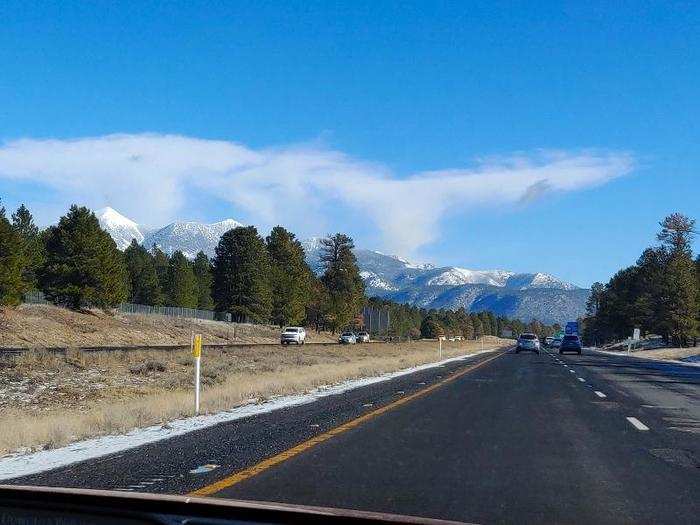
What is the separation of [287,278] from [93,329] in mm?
49246

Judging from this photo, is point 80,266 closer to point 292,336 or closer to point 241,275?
point 292,336

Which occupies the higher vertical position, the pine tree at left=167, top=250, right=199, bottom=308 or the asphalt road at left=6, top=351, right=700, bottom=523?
the pine tree at left=167, top=250, right=199, bottom=308

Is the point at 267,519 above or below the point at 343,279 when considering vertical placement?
below

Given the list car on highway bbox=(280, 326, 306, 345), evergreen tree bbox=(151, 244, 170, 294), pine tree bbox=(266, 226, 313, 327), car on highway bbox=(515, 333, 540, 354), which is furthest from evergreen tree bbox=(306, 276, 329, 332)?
car on highway bbox=(515, 333, 540, 354)

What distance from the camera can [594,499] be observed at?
24.2 feet

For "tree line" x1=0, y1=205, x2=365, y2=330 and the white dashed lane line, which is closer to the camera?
the white dashed lane line

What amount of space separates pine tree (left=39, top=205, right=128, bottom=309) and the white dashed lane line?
2246 inches

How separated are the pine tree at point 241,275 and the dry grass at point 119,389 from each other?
2123 inches

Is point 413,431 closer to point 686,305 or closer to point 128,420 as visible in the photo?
point 128,420

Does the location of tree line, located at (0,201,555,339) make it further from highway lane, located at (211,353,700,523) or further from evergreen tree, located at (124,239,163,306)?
highway lane, located at (211,353,700,523)

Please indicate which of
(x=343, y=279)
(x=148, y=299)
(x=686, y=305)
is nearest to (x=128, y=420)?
(x=686, y=305)

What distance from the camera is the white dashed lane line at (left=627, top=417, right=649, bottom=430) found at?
13.3 metres

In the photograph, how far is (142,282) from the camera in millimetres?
116250

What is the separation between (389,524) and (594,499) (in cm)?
436
